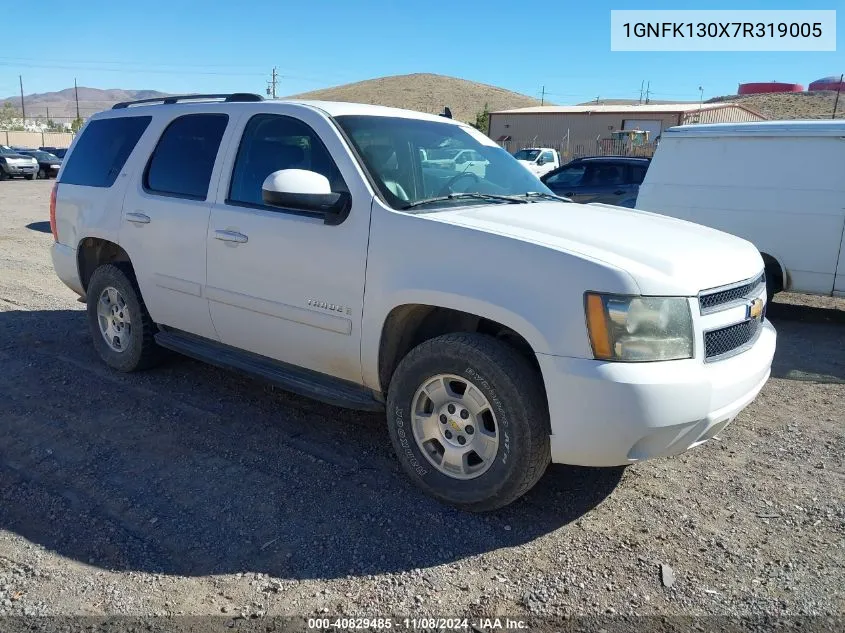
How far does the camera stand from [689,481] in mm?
3887

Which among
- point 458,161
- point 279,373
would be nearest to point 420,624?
point 279,373

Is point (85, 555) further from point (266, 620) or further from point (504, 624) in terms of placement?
point (504, 624)

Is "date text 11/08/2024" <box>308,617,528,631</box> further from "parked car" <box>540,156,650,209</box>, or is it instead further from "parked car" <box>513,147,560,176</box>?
"parked car" <box>513,147,560,176</box>

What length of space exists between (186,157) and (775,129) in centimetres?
579

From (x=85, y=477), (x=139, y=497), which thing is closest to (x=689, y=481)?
(x=139, y=497)

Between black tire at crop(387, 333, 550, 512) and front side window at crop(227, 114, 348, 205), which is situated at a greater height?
front side window at crop(227, 114, 348, 205)

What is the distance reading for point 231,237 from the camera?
4.23m

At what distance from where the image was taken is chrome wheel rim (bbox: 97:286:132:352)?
532 centimetres

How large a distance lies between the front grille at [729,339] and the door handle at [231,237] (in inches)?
101

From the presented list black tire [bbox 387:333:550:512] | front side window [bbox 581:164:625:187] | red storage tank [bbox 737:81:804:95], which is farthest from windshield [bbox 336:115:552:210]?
red storage tank [bbox 737:81:804:95]

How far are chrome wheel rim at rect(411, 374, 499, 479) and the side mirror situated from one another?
1.04 meters

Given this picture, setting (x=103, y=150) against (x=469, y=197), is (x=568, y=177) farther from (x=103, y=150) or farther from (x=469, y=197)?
(x=469, y=197)

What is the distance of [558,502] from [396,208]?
172 cm

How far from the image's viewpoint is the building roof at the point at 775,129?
23.0ft
